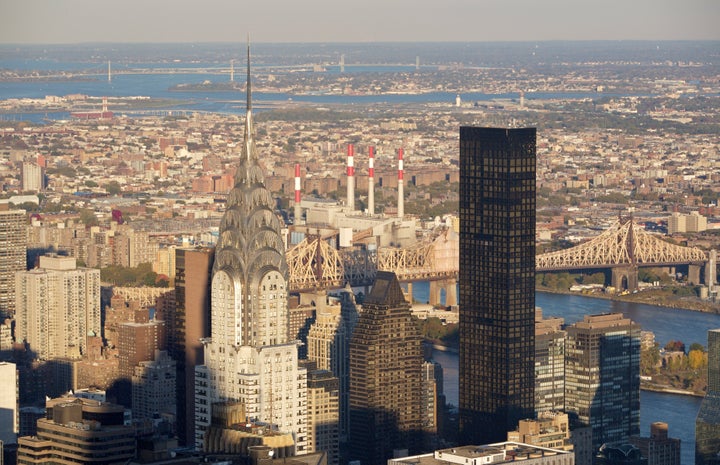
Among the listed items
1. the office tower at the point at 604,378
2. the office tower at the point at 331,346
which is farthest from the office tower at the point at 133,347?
the office tower at the point at 604,378

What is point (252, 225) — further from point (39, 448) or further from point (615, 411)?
point (615, 411)

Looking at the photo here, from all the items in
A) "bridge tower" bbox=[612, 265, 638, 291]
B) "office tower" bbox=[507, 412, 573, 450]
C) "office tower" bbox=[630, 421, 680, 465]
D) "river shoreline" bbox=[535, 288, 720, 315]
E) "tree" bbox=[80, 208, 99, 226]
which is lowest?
"river shoreline" bbox=[535, 288, 720, 315]

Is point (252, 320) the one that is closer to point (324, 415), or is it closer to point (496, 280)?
point (324, 415)

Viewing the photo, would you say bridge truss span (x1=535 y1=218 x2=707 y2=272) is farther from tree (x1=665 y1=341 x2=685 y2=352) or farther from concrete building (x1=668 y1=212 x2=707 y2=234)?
tree (x1=665 y1=341 x2=685 y2=352)

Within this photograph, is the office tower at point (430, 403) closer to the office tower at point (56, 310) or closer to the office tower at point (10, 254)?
the office tower at point (56, 310)

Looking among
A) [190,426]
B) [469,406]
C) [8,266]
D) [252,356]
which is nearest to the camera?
[252,356]

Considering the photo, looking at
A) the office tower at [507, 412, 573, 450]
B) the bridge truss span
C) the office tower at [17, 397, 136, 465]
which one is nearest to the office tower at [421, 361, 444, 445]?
the office tower at [507, 412, 573, 450]

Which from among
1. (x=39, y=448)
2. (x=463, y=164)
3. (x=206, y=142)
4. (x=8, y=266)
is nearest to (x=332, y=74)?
(x=206, y=142)
